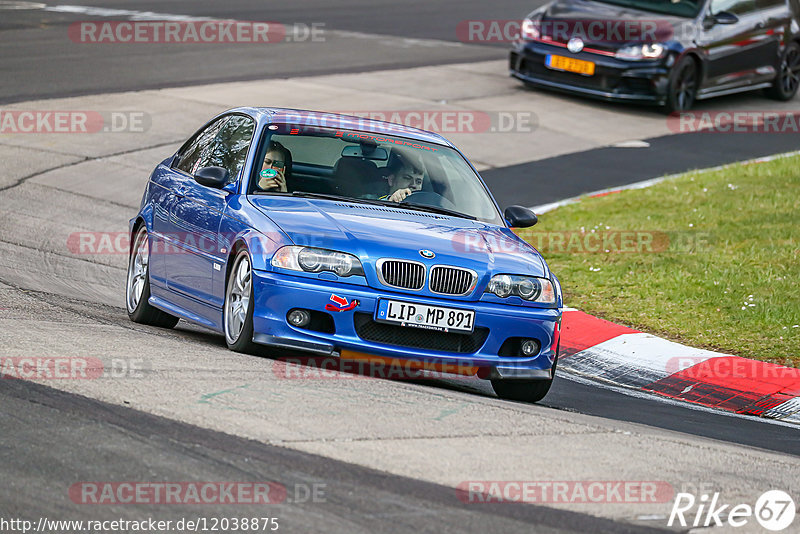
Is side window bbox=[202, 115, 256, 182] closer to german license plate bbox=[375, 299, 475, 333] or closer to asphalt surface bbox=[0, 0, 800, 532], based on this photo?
asphalt surface bbox=[0, 0, 800, 532]

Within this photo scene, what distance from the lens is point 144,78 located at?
19.4 meters

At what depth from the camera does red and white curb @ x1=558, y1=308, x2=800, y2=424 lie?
851 cm

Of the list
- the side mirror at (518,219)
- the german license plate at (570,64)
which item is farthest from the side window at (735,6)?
the side mirror at (518,219)

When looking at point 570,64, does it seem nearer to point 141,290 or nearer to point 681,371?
point 681,371

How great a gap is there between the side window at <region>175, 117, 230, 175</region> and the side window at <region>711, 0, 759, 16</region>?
12378 mm

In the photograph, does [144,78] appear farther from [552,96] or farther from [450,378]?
[450,378]

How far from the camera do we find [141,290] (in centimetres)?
905

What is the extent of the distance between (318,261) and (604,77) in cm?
1262

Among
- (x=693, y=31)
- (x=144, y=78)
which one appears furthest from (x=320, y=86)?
(x=693, y=31)

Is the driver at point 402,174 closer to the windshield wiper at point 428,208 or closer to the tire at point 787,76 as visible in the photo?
the windshield wiper at point 428,208

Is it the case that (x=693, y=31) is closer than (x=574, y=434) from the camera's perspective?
No

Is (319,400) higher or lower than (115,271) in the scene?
higher

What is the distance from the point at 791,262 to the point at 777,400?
319 cm

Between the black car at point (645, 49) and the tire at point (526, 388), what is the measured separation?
11.7 meters
